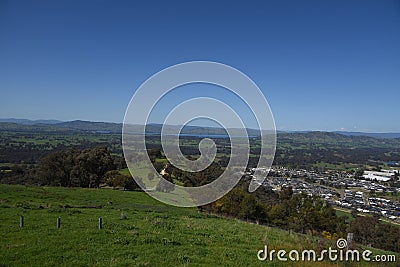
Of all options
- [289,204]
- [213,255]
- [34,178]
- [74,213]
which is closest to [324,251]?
[213,255]

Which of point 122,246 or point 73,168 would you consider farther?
point 73,168

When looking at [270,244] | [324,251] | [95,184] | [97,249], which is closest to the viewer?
[97,249]

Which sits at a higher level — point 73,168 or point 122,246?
point 122,246

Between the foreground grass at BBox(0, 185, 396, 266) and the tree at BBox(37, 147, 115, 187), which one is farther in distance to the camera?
the tree at BBox(37, 147, 115, 187)

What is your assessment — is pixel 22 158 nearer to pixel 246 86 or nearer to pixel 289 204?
pixel 289 204

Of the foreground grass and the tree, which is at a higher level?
the foreground grass

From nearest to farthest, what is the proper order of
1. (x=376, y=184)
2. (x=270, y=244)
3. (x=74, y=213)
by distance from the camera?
(x=270, y=244) < (x=74, y=213) < (x=376, y=184)

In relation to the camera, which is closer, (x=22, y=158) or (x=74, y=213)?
(x=74, y=213)

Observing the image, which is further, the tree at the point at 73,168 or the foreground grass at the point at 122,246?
the tree at the point at 73,168

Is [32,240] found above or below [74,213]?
above

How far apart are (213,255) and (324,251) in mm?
3747

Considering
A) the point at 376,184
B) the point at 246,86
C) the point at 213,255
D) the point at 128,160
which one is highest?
the point at 246,86

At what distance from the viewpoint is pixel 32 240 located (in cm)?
923

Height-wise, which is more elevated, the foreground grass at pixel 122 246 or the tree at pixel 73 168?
the foreground grass at pixel 122 246
